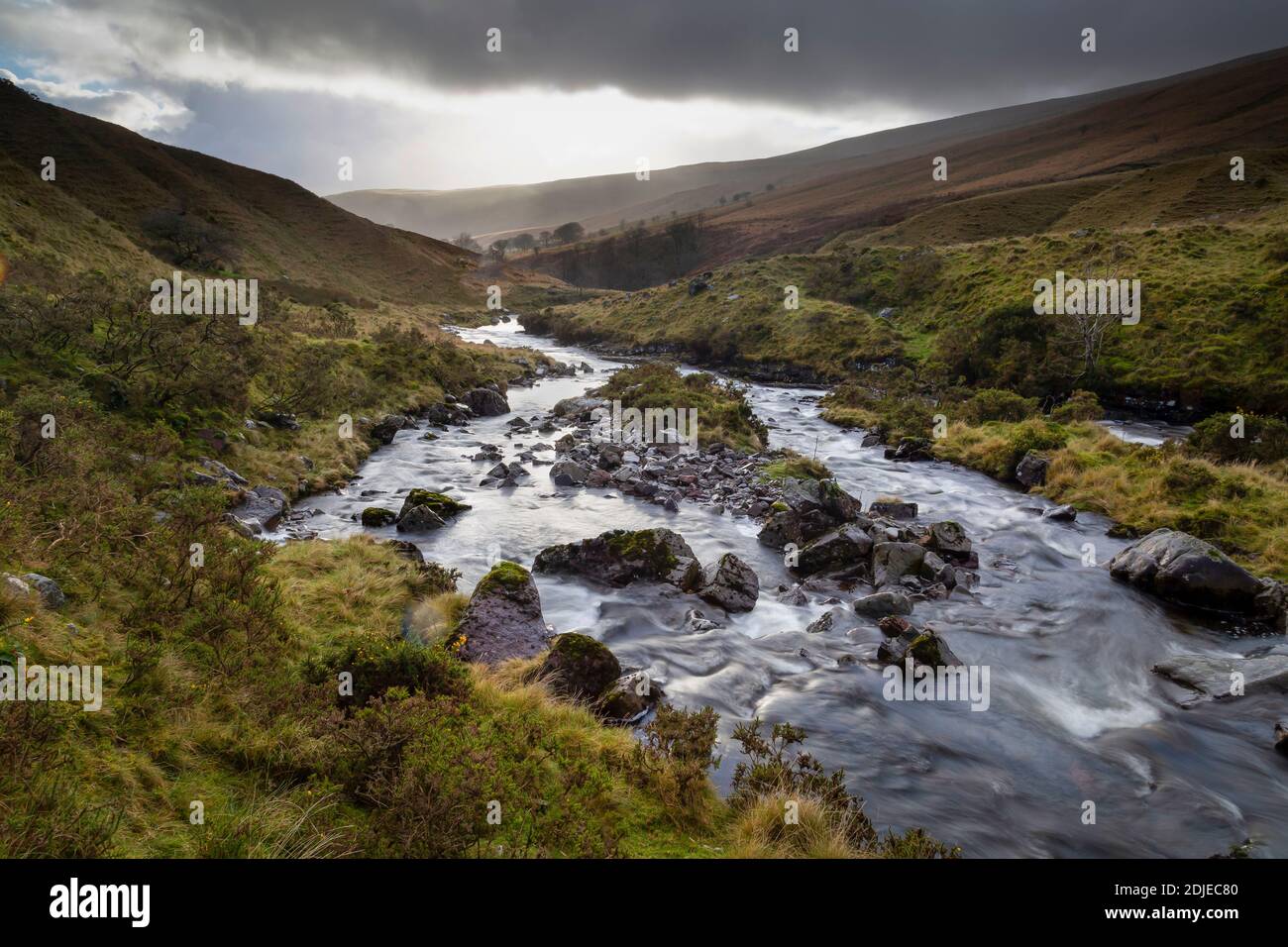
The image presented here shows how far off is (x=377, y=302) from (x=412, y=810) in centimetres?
8202

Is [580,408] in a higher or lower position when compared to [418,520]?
higher

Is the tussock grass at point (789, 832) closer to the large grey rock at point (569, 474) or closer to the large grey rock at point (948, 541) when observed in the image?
the large grey rock at point (948, 541)

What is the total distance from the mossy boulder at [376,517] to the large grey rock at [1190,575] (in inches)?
744

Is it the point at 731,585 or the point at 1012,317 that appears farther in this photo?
the point at 1012,317

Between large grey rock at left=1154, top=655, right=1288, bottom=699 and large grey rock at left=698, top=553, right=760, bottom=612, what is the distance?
7642 mm

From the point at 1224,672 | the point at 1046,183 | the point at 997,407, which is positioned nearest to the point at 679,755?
the point at 1224,672

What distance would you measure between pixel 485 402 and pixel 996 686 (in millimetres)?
29080

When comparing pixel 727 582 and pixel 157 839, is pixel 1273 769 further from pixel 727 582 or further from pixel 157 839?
pixel 157 839

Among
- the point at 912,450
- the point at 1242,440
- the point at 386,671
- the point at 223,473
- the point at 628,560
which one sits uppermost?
the point at 1242,440

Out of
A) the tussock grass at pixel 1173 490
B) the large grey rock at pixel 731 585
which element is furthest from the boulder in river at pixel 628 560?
the tussock grass at pixel 1173 490

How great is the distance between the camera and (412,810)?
484 centimetres

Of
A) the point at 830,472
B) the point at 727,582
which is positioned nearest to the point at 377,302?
the point at 830,472

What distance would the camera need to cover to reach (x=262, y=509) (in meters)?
15.5

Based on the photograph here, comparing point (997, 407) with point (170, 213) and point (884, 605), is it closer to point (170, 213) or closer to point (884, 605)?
point (884, 605)
